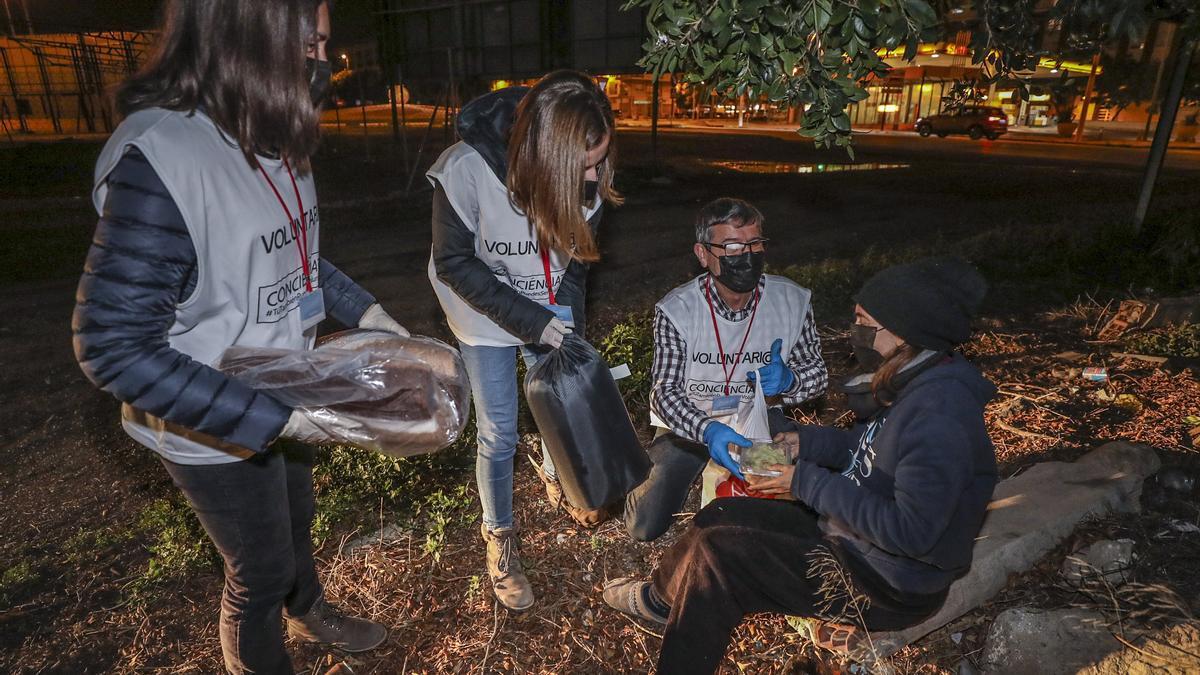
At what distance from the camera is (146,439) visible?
1.60 m

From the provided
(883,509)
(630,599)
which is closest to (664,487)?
(630,599)

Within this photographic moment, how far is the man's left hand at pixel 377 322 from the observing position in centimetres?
207

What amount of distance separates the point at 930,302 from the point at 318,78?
170cm

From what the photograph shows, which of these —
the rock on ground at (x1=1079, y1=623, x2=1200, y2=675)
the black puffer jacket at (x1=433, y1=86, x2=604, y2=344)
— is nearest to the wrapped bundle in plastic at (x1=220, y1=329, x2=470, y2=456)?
the black puffer jacket at (x1=433, y1=86, x2=604, y2=344)

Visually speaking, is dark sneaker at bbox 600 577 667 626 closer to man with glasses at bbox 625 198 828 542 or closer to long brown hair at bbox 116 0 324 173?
man with glasses at bbox 625 198 828 542

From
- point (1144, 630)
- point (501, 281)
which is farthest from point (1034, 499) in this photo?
point (501, 281)

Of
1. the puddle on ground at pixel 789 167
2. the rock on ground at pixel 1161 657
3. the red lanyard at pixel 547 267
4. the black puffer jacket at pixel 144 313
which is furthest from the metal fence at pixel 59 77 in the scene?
the rock on ground at pixel 1161 657

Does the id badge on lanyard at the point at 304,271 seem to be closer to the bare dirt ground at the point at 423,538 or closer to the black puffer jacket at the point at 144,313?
the black puffer jacket at the point at 144,313

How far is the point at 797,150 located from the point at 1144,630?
22.8 meters

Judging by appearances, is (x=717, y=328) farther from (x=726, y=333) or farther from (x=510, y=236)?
(x=510, y=236)

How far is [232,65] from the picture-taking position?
1.44m

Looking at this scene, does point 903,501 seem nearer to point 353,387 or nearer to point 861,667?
point 861,667

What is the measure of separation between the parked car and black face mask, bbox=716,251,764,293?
1053 inches

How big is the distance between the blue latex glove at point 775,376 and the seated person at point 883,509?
0.48m
